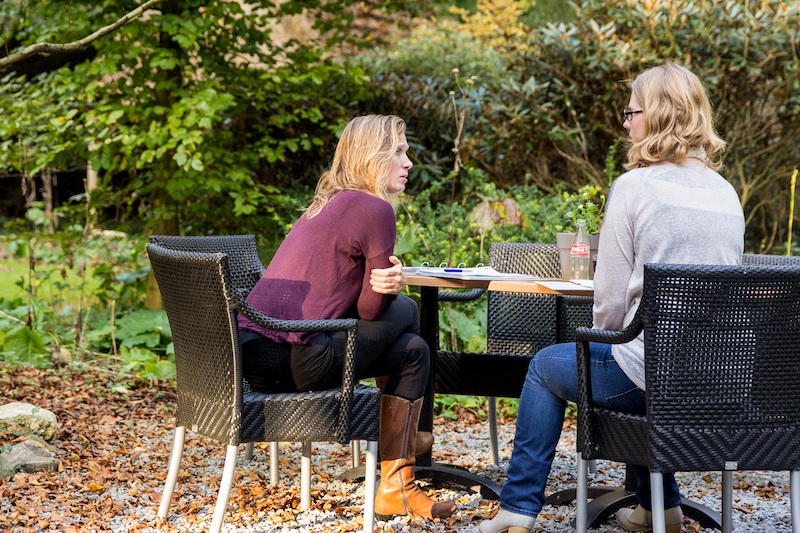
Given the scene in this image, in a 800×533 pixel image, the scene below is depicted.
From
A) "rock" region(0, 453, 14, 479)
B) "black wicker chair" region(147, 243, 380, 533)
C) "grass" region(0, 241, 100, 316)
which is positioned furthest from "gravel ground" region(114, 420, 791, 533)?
"grass" region(0, 241, 100, 316)

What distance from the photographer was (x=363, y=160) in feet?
10.8

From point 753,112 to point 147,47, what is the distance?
183 inches

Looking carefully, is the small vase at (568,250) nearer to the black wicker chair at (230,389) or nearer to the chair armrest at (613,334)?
the chair armrest at (613,334)

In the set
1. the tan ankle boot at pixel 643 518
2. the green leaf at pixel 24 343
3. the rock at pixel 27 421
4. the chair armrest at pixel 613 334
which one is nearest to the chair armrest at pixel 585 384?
the chair armrest at pixel 613 334

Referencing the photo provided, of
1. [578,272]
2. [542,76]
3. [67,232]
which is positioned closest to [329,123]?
[542,76]

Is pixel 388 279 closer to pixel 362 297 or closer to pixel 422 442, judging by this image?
pixel 362 297

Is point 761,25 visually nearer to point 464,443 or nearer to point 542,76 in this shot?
point 542,76

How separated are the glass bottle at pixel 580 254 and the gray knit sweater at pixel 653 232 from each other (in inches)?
16.7

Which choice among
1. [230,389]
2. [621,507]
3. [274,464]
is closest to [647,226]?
[621,507]

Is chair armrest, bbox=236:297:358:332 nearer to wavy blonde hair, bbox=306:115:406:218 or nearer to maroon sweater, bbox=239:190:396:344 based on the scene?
maroon sweater, bbox=239:190:396:344

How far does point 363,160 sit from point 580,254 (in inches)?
32.9

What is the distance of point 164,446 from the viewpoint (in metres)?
4.27

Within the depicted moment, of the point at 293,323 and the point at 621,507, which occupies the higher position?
the point at 293,323

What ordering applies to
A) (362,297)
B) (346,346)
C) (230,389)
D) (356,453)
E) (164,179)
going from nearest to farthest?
1. (230,389)
2. (346,346)
3. (362,297)
4. (356,453)
5. (164,179)
